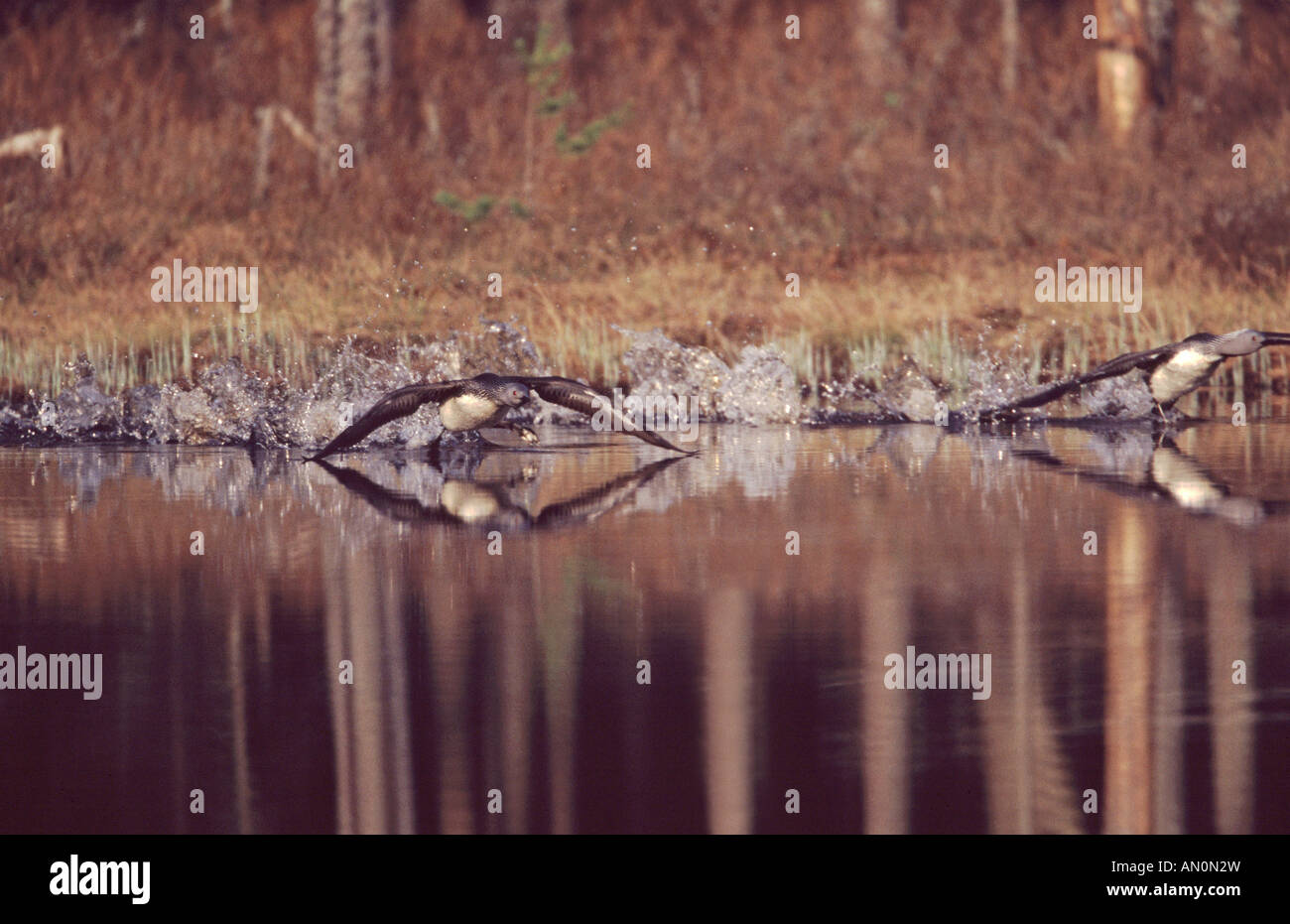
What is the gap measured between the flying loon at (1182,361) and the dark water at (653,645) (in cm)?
112

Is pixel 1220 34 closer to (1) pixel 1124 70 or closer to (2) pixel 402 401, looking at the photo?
(1) pixel 1124 70

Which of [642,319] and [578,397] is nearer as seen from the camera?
[578,397]

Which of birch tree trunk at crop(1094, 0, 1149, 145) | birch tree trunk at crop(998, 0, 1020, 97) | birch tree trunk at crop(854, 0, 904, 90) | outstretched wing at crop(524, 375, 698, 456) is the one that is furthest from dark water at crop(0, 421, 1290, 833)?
birch tree trunk at crop(998, 0, 1020, 97)

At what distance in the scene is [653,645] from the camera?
8.39 meters

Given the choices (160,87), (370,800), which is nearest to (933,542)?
(370,800)

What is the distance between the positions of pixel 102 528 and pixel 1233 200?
14.7 meters

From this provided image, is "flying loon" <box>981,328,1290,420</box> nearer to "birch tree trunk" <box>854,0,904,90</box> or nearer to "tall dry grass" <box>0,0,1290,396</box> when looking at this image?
"tall dry grass" <box>0,0,1290,396</box>

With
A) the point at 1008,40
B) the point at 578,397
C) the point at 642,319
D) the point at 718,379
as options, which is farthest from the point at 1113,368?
the point at 1008,40

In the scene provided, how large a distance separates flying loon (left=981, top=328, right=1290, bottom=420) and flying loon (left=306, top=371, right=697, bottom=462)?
3.16 meters

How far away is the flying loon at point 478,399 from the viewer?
13578 millimetres

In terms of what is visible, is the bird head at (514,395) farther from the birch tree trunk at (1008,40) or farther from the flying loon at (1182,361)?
the birch tree trunk at (1008,40)

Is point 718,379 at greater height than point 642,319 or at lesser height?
lesser

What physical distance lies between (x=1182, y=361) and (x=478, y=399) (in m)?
4.49

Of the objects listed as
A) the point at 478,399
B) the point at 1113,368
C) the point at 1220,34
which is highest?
the point at 1220,34
